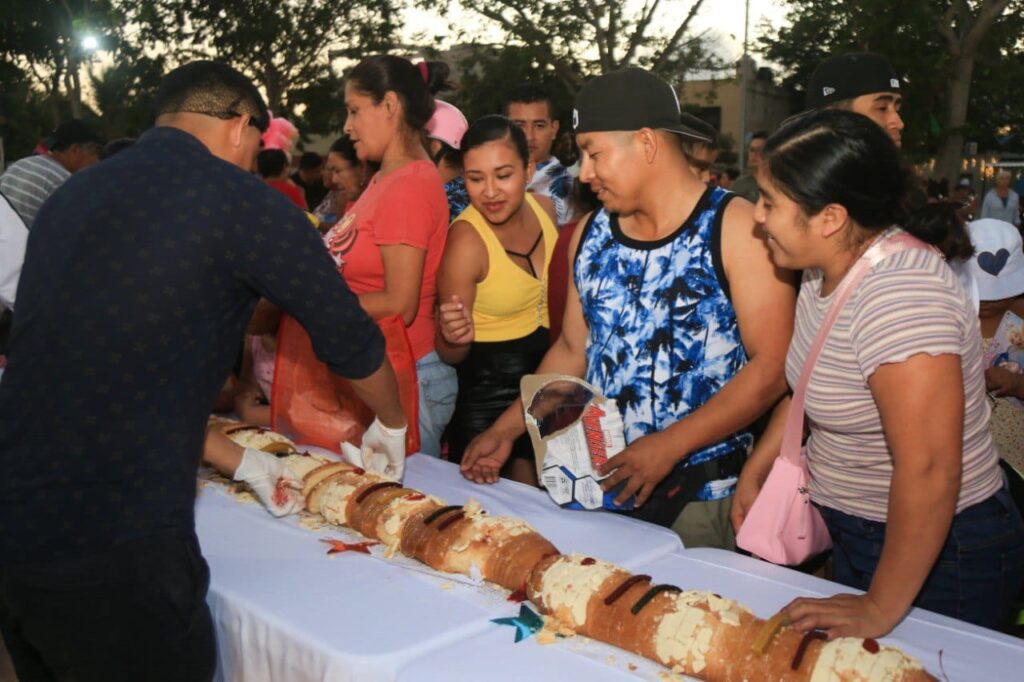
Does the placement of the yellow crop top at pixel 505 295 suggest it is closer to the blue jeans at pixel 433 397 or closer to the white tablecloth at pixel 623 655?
the blue jeans at pixel 433 397

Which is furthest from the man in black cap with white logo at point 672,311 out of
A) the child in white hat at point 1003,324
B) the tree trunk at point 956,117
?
the tree trunk at point 956,117

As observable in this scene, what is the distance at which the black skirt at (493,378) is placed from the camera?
325 cm

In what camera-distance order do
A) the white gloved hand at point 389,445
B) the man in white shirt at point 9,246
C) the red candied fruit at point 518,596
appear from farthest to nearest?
the man in white shirt at point 9,246, the white gloved hand at point 389,445, the red candied fruit at point 518,596

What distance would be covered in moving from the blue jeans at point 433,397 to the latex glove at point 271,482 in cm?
78

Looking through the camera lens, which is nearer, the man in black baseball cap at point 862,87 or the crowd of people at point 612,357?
the crowd of people at point 612,357

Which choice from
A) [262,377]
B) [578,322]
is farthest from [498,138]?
[262,377]

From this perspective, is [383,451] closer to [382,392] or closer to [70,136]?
[382,392]

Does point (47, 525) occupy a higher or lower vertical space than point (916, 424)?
lower

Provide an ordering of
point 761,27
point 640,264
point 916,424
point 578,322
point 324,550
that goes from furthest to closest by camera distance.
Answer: point 761,27 → point 578,322 → point 640,264 → point 324,550 → point 916,424

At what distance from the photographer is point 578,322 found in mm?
2514

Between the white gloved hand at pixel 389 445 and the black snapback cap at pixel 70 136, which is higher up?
the black snapback cap at pixel 70 136

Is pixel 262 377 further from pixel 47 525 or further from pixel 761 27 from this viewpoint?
pixel 761 27

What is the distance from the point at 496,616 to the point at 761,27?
90.8ft

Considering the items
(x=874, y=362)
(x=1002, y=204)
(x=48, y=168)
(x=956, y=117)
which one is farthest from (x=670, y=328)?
(x=956, y=117)
